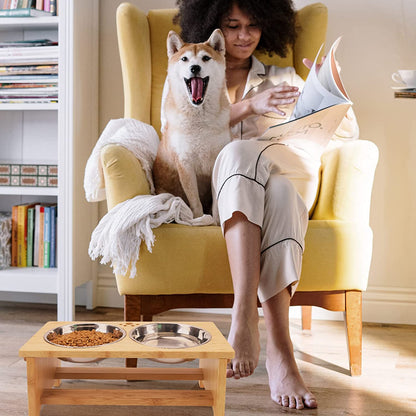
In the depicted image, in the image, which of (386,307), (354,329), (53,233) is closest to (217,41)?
(354,329)

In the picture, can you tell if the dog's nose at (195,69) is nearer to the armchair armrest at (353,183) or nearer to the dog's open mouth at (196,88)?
the dog's open mouth at (196,88)

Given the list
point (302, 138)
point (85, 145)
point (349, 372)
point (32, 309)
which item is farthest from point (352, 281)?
point (32, 309)

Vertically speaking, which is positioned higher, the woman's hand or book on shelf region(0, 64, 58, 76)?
book on shelf region(0, 64, 58, 76)

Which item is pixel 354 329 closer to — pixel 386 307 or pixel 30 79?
pixel 386 307

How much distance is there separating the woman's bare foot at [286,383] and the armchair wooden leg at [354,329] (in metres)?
0.28

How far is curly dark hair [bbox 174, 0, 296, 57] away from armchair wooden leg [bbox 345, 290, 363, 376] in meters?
0.84

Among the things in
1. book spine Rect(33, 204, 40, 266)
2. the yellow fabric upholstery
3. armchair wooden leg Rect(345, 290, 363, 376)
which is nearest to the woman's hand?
the yellow fabric upholstery

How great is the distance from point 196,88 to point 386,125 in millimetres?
895

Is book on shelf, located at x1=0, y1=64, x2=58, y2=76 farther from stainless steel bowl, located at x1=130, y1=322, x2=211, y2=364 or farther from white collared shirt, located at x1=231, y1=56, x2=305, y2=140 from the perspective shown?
stainless steel bowl, located at x1=130, y1=322, x2=211, y2=364

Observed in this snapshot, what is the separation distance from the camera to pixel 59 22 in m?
1.95

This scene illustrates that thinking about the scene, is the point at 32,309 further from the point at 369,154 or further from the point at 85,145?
the point at 369,154

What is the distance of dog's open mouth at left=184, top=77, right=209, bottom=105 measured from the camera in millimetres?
1549

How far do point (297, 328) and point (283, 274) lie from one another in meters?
0.78

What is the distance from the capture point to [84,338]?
107cm
